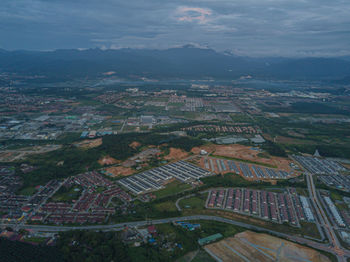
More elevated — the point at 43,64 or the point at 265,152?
the point at 43,64

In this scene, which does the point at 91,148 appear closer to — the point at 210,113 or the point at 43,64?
the point at 210,113

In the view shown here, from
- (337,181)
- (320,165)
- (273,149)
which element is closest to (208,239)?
(337,181)

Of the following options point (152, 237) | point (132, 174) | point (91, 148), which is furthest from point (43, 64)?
point (152, 237)

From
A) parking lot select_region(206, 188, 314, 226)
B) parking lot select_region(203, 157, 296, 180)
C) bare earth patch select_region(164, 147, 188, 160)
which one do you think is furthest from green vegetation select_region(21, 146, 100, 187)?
parking lot select_region(206, 188, 314, 226)

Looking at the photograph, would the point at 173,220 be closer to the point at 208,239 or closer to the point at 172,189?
the point at 208,239

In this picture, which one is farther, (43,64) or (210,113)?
(43,64)

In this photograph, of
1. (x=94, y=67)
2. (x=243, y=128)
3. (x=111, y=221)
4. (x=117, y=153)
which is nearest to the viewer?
Answer: (x=111, y=221)
